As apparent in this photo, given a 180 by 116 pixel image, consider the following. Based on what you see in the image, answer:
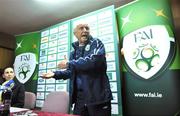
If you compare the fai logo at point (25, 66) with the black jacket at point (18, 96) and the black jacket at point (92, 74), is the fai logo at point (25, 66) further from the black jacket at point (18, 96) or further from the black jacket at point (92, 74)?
the black jacket at point (92, 74)

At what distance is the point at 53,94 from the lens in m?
1.90

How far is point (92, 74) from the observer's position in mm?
2109

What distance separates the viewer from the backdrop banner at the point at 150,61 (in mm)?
1860

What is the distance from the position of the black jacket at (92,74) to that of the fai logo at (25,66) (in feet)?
4.78

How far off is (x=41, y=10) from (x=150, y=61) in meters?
2.06

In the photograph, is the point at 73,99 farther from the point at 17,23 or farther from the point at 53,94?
the point at 17,23

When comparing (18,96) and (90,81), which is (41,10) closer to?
(18,96)

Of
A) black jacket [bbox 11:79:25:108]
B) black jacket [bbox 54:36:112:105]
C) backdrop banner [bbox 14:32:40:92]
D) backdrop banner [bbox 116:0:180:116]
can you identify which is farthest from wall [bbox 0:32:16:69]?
backdrop banner [bbox 116:0:180:116]

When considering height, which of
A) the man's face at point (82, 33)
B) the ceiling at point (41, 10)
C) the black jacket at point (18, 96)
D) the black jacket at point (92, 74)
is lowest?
the black jacket at point (18, 96)

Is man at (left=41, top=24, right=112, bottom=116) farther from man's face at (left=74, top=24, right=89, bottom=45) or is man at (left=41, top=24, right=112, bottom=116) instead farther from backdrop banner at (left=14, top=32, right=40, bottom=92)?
backdrop banner at (left=14, top=32, right=40, bottom=92)

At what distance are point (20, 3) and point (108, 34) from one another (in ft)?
5.07

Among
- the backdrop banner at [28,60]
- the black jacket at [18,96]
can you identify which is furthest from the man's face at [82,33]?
the backdrop banner at [28,60]

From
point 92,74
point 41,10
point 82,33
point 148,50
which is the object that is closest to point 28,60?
point 41,10

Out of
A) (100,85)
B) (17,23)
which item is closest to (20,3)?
(17,23)
